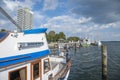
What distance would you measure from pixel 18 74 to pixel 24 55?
1025 millimetres

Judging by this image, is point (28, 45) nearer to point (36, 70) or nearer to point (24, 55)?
point (24, 55)

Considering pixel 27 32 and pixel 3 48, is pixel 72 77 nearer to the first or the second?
pixel 27 32

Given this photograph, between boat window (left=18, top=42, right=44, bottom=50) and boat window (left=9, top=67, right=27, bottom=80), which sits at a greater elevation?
boat window (left=18, top=42, right=44, bottom=50)

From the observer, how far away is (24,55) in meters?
8.25

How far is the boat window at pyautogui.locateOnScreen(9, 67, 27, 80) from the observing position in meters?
7.40

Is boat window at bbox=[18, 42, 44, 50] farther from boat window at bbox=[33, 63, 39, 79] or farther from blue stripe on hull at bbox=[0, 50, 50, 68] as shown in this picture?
boat window at bbox=[33, 63, 39, 79]

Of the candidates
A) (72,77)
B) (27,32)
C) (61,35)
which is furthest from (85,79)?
(61,35)

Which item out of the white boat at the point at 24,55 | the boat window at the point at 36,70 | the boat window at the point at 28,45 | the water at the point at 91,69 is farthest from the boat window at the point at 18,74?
the water at the point at 91,69

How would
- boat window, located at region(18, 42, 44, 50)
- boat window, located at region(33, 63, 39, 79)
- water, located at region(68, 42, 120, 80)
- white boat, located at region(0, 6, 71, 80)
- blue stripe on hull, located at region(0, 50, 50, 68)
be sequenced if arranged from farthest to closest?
water, located at region(68, 42, 120, 80), boat window, located at region(33, 63, 39, 79), boat window, located at region(18, 42, 44, 50), white boat, located at region(0, 6, 71, 80), blue stripe on hull, located at region(0, 50, 50, 68)

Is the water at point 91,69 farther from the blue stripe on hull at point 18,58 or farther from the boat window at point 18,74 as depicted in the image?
the boat window at point 18,74

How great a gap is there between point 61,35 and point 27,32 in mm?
128919

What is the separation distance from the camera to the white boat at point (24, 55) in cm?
708

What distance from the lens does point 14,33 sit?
8031mm

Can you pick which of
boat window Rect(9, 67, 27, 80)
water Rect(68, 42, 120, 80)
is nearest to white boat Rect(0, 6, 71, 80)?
boat window Rect(9, 67, 27, 80)
